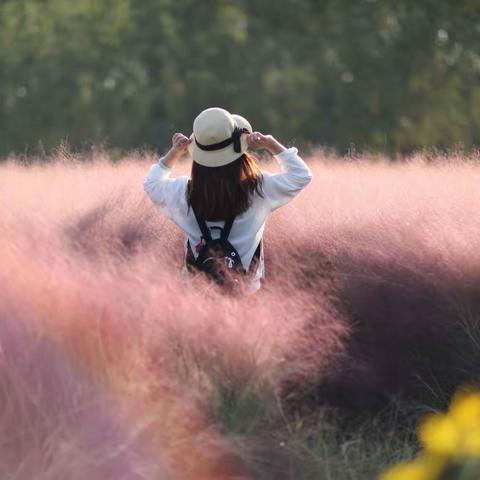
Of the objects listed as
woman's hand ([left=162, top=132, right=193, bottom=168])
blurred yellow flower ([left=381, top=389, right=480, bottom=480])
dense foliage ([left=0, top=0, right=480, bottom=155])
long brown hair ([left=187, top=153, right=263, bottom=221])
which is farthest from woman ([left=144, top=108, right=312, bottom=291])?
dense foliage ([left=0, top=0, right=480, bottom=155])

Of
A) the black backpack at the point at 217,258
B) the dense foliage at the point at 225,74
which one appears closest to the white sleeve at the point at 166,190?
the black backpack at the point at 217,258

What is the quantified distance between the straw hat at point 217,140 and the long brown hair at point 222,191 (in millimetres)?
39

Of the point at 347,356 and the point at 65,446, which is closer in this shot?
the point at 65,446

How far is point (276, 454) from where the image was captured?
11.5 feet

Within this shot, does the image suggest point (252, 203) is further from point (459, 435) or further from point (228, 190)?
point (459, 435)

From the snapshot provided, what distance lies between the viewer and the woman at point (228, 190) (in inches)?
183

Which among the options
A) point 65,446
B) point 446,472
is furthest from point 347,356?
point 446,472

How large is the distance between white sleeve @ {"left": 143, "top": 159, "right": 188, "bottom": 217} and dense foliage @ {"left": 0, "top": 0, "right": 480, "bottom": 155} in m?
22.7

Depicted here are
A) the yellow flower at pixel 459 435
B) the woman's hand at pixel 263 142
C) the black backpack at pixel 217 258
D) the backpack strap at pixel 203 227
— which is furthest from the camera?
the woman's hand at pixel 263 142

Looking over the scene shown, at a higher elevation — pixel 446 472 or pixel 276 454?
pixel 446 472

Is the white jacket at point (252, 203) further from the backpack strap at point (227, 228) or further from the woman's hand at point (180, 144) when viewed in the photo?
the woman's hand at point (180, 144)

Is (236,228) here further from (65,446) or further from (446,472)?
(446,472)

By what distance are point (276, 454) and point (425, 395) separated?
961 millimetres

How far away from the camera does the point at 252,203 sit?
4684 mm
